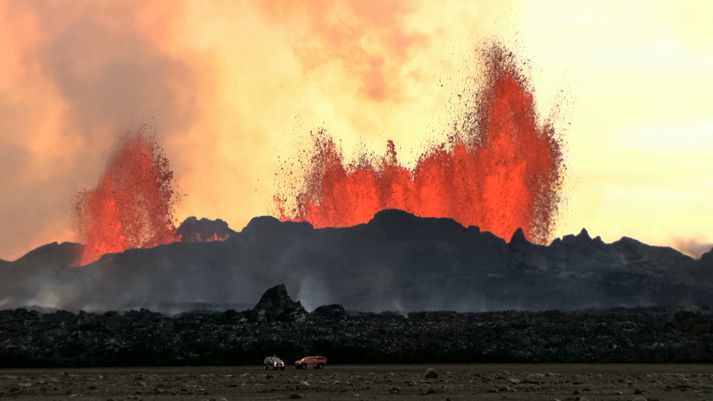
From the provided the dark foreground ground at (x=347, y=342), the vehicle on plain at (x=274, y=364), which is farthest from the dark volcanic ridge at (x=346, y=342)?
the vehicle on plain at (x=274, y=364)

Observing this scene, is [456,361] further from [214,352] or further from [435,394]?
[435,394]

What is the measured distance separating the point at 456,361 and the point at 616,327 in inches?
1535

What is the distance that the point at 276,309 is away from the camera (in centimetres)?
18838

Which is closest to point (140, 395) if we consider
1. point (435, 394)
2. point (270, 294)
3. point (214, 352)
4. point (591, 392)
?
point (435, 394)

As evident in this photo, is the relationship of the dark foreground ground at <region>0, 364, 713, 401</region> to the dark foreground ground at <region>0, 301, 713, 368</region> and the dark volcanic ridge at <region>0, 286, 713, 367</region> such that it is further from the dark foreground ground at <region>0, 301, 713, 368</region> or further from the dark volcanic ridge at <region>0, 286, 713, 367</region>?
the dark volcanic ridge at <region>0, 286, 713, 367</region>

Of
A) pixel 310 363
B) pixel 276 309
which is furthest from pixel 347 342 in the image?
pixel 276 309

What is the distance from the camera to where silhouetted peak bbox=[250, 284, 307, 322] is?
186 metres

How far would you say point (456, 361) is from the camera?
146500 millimetres

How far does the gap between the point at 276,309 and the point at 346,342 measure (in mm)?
38926

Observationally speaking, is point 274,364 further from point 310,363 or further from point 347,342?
point 347,342

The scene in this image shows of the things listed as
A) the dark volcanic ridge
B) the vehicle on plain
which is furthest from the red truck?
the dark volcanic ridge

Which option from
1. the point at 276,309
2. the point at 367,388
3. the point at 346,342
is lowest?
the point at 367,388

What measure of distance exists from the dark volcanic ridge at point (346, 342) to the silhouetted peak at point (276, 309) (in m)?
3.34

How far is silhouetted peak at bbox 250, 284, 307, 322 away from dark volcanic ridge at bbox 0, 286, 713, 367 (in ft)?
11.0
